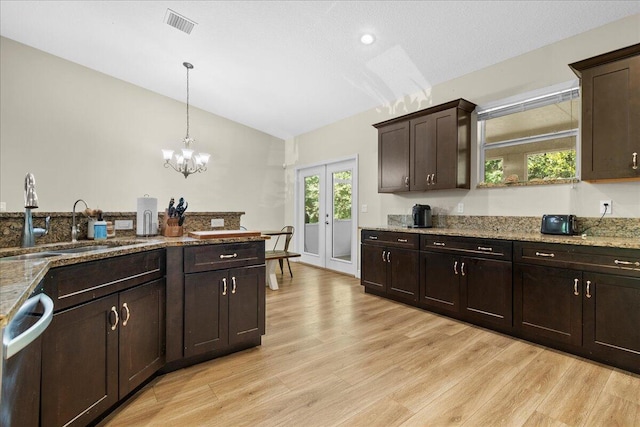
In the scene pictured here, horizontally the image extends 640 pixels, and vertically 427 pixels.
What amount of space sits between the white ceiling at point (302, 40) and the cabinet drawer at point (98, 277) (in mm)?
2705

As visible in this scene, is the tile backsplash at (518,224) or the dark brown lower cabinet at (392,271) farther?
the dark brown lower cabinet at (392,271)

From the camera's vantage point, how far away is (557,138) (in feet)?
10.5

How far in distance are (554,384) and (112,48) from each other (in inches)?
241

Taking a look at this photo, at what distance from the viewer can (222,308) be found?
92.0 inches

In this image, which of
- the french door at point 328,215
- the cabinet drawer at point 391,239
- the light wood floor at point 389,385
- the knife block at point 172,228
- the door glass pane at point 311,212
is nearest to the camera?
the light wood floor at point 389,385

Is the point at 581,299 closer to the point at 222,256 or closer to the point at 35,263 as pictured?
the point at 222,256

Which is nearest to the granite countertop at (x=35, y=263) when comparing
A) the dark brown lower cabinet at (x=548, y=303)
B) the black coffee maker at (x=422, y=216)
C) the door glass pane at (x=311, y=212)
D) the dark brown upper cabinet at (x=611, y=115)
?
the black coffee maker at (x=422, y=216)

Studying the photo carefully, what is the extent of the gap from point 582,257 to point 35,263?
3426 millimetres

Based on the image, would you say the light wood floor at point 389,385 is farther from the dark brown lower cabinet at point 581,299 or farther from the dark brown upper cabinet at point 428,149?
the dark brown upper cabinet at point 428,149

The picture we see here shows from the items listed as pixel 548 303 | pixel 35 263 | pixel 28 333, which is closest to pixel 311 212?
pixel 548 303

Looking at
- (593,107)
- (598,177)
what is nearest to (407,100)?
(593,107)

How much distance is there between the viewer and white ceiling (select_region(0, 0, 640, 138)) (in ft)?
9.42

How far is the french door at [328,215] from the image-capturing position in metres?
5.49

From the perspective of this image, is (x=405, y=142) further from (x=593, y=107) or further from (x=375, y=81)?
(x=593, y=107)
